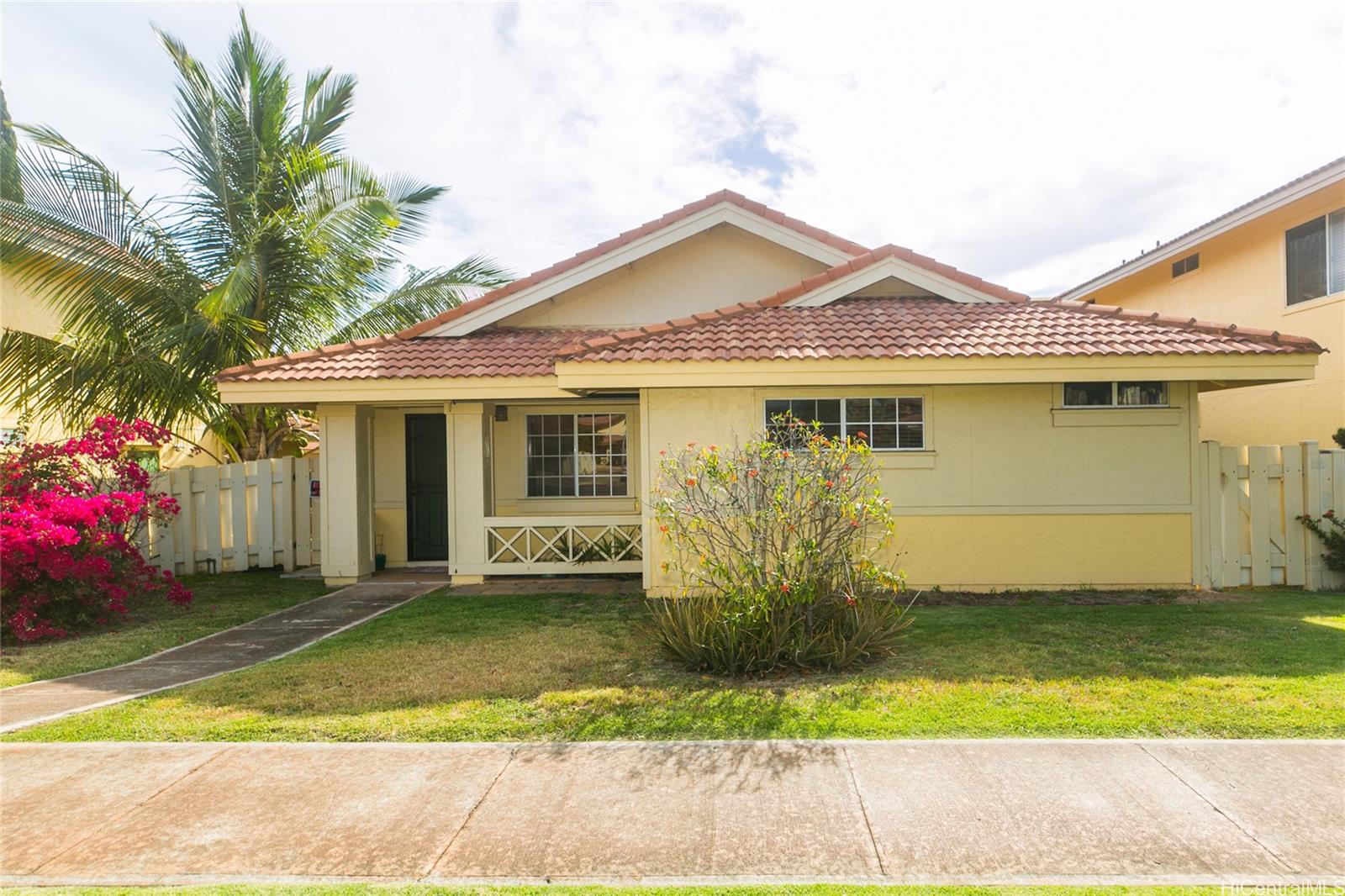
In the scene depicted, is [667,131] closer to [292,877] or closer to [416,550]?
[416,550]

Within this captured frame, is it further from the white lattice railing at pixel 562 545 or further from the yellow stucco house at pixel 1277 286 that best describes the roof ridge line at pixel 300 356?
the yellow stucco house at pixel 1277 286

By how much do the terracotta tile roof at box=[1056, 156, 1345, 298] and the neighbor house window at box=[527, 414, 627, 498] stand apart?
937 cm

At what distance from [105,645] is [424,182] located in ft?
31.0

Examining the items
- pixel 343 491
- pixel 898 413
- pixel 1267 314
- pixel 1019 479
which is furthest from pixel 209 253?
pixel 1267 314

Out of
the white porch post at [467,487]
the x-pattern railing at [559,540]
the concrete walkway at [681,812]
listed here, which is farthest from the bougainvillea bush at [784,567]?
the white porch post at [467,487]

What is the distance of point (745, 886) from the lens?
3.29 m

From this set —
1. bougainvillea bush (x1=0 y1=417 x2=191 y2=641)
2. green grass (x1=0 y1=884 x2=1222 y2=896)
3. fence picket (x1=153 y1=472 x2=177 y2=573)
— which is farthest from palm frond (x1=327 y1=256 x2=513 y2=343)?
green grass (x1=0 y1=884 x2=1222 y2=896)

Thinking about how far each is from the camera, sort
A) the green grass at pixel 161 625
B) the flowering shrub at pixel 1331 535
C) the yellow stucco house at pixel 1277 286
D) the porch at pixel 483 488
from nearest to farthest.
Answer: the green grass at pixel 161 625, the flowering shrub at pixel 1331 535, the porch at pixel 483 488, the yellow stucco house at pixel 1277 286

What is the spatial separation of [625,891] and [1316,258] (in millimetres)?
14667

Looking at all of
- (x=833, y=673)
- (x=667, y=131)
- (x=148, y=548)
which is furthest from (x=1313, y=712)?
(x=148, y=548)

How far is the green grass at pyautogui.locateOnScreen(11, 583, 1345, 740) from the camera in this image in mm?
5055

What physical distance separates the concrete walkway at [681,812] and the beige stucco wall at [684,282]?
8344mm

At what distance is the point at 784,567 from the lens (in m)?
6.27

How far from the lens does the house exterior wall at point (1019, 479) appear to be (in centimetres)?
947
